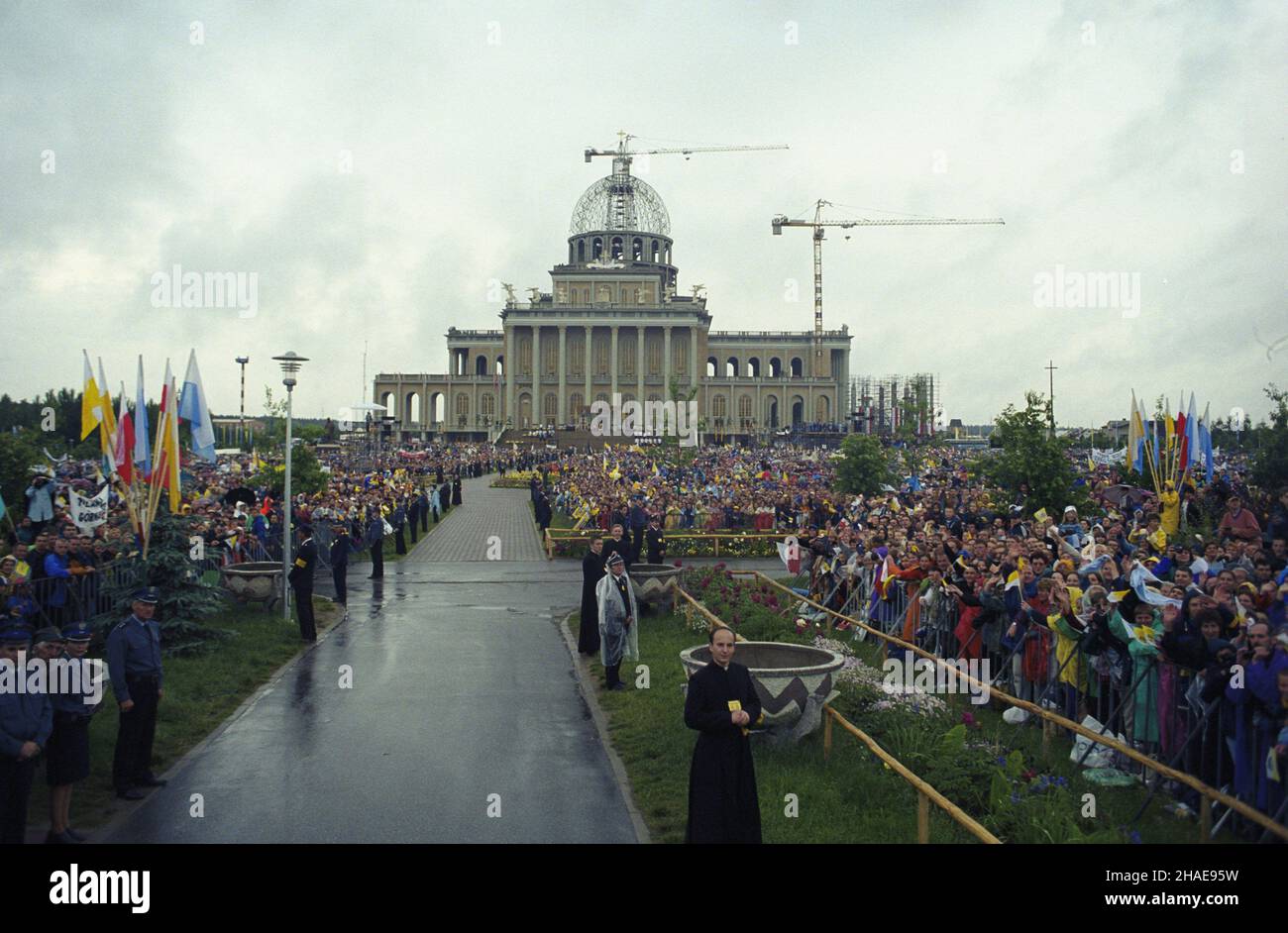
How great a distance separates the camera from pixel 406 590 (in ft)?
68.9

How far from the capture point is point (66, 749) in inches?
278

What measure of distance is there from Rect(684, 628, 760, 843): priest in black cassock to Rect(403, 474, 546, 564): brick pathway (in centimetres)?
2130

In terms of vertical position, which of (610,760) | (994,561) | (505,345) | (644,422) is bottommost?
→ (610,760)

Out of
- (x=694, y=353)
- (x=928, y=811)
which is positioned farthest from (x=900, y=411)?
(x=928, y=811)

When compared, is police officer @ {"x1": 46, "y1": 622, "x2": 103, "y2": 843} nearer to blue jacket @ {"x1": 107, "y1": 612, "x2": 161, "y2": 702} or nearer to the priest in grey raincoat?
blue jacket @ {"x1": 107, "y1": 612, "x2": 161, "y2": 702}

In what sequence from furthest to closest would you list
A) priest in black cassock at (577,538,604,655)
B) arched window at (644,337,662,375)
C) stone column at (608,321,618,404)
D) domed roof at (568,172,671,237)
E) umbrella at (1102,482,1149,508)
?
1. domed roof at (568,172,671,237)
2. arched window at (644,337,662,375)
3. stone column at (608,321,618,404)
4. umbrella at (1102,482,1149,508)
5. priest in black cassock at (577,538,604,655)

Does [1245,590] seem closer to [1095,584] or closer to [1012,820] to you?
[1095,584]

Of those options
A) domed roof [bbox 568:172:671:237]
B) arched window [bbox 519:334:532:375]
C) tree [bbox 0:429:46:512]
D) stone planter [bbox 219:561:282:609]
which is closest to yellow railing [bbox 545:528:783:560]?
stone planter [bbox 219:561:282:609]

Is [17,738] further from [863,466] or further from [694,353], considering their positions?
[694,353]

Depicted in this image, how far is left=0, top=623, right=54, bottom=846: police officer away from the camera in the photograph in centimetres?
638
